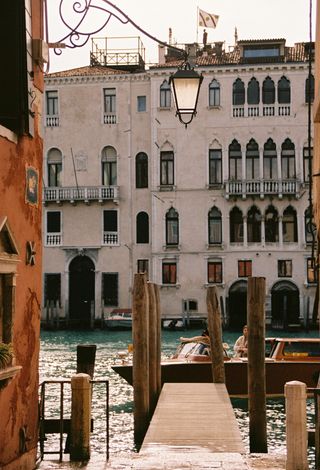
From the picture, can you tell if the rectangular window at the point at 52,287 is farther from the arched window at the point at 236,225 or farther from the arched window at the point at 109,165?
the arched window at the point at 236,225

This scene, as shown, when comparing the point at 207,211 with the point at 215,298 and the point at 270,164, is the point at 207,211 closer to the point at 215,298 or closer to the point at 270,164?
the point at 270,164

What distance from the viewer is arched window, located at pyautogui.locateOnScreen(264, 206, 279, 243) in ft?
122

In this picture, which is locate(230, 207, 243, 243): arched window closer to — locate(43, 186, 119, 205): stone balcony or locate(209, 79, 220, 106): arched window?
locate(209, 79, 220, 106): arched window

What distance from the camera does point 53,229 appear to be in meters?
38.8

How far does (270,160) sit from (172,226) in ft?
15.4

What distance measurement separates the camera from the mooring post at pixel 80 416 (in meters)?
7.49

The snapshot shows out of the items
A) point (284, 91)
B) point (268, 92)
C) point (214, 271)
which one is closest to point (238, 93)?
point (268, 92)

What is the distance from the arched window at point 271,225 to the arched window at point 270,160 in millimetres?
1305

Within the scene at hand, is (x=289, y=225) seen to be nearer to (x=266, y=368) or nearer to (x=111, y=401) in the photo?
(x=266, y=368)

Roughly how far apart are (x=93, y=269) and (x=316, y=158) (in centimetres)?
3023

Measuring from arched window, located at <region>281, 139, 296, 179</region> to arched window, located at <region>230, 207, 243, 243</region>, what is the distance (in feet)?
7.63

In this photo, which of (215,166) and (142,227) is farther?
(142,227)

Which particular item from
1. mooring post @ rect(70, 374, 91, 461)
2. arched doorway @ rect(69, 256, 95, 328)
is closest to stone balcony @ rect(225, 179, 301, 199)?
arched doorway @ rect(69, 256, 95, 328)

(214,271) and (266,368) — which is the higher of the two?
(214,271)
